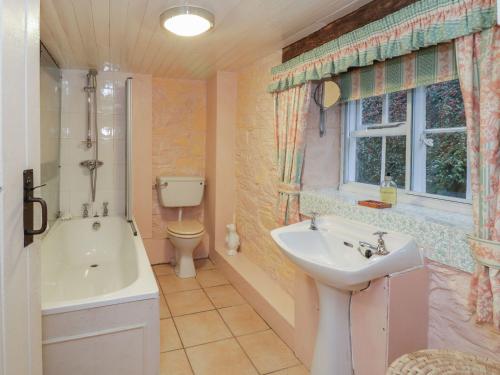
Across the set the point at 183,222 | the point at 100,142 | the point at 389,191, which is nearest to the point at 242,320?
the point at 183,222

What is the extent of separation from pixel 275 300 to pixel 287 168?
0.98m

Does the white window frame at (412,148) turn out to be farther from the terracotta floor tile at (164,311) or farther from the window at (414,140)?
the terracotta floor tile at (164,311)

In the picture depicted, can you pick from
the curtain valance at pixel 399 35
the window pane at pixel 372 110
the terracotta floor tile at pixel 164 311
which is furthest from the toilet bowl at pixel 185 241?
the window pane at pixel 372 110

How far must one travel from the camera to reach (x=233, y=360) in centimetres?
225

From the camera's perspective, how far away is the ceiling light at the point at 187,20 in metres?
1.89

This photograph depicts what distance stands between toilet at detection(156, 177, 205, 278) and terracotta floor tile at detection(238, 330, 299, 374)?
4.04 ft

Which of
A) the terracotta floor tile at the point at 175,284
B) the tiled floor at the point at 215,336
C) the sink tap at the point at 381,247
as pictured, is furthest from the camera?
the terracotta floor tile at the point at 175,284

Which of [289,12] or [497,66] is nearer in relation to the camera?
[497,66]

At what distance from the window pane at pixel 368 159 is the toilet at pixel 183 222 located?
172cm

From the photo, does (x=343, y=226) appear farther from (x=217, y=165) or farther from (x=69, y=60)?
(x=69, y=60)

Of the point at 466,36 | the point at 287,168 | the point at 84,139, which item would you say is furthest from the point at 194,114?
the point at 466,36

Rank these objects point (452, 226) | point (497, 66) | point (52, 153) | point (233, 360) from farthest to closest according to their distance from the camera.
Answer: point (52, 153) < point (233, 360) < point (452, 226) < point (497, 66)

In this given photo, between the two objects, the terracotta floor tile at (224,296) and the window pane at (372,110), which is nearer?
the window pane at (372,110)

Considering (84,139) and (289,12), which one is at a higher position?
(289,12)
